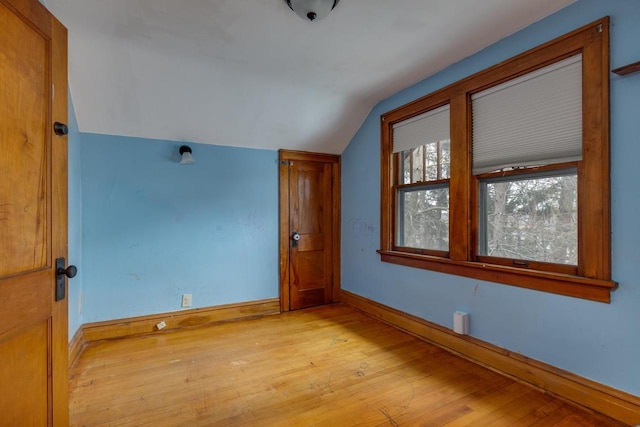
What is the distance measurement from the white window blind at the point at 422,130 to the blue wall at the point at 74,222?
289 cm

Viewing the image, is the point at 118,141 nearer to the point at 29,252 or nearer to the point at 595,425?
the point at 29,252

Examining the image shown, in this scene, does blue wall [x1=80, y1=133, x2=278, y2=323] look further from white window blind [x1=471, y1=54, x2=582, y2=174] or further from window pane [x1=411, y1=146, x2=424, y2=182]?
white window blind [x1=471, y1=54, x2=582, y2=174]

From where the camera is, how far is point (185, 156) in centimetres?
301

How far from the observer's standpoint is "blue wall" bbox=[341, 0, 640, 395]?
1613 mm

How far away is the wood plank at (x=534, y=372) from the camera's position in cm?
163

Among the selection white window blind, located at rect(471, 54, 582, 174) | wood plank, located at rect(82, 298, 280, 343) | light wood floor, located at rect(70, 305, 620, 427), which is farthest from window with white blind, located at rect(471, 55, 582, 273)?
wood plank, located at rect(82, 298, 280, 343)

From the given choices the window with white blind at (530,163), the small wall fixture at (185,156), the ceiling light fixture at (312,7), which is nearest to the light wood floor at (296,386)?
the window with white blind at (530,163)

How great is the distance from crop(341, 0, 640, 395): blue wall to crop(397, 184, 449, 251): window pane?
31 cm

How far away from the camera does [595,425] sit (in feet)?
5.30

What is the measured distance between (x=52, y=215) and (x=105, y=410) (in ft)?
4.15

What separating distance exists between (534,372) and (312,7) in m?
2.67

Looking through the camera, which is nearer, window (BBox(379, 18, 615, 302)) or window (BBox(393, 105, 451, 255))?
window (BBox(379, 18, 615, 302))

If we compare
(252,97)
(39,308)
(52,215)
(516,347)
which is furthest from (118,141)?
(516,347)

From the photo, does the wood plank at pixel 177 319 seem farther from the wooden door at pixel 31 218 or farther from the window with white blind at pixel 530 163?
the window with white blind at pixel 530 163
